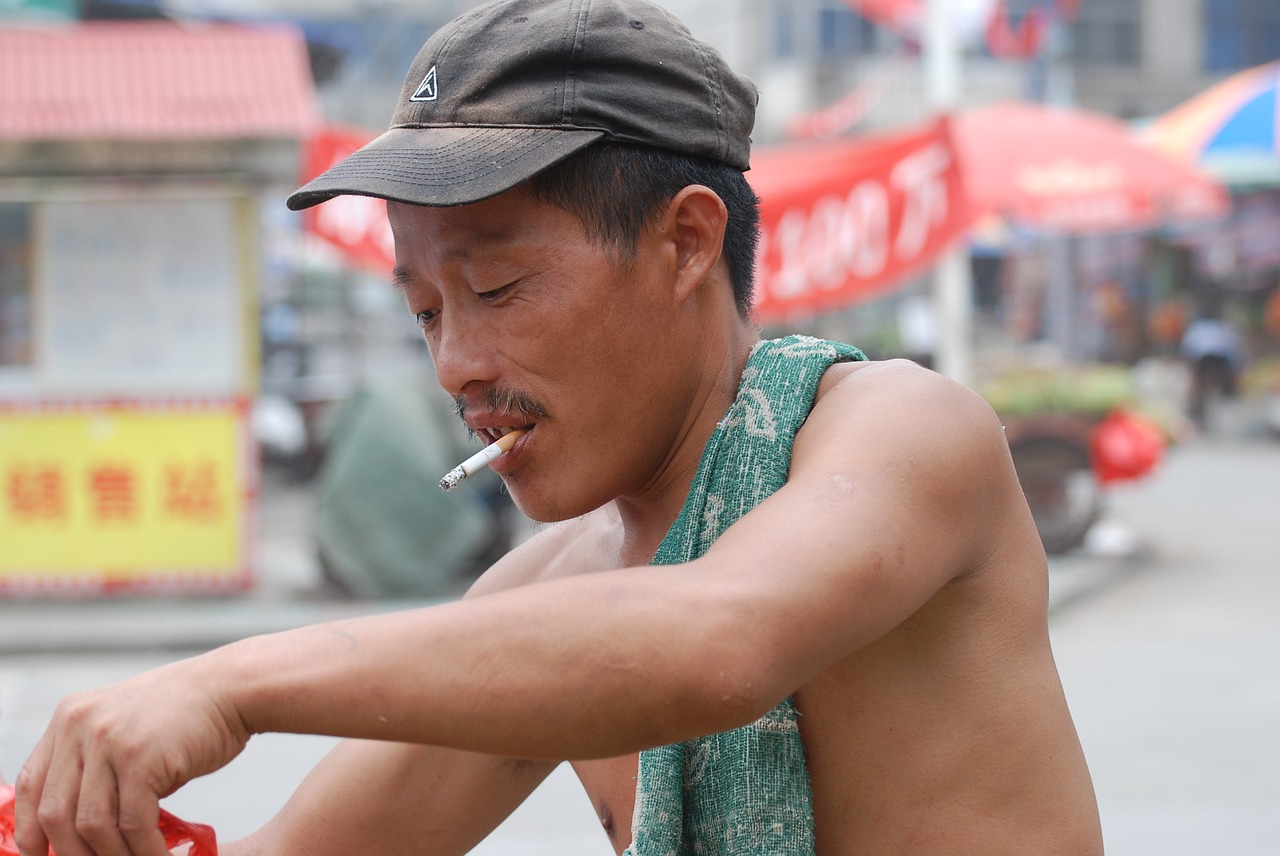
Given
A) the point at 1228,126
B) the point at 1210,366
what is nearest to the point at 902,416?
the point at 1228,126

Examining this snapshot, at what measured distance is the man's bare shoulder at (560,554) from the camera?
65.7 inches

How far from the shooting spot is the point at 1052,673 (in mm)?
1390

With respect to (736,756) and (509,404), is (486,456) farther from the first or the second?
(736,756)

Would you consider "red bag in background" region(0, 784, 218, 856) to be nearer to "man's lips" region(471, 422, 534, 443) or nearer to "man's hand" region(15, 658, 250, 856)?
"man's hand" region(15, 658, 250, 856)

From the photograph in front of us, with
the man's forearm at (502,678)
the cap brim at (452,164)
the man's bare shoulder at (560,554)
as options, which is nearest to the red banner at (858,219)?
the man's bare shoulder at (560,554)

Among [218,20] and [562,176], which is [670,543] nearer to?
[562,176]

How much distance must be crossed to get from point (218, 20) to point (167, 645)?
24.9 ft

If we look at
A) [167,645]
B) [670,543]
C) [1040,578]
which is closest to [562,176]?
[670,543]

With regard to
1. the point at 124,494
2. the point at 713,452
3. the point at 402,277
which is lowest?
the point at 124,494

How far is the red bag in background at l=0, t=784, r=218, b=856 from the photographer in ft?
3.87

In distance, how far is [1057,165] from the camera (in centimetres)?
882

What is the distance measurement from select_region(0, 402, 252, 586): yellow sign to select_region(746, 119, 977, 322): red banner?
3061 millimetres

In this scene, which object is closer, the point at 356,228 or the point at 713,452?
the point at 713,452

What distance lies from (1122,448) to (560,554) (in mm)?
7631
